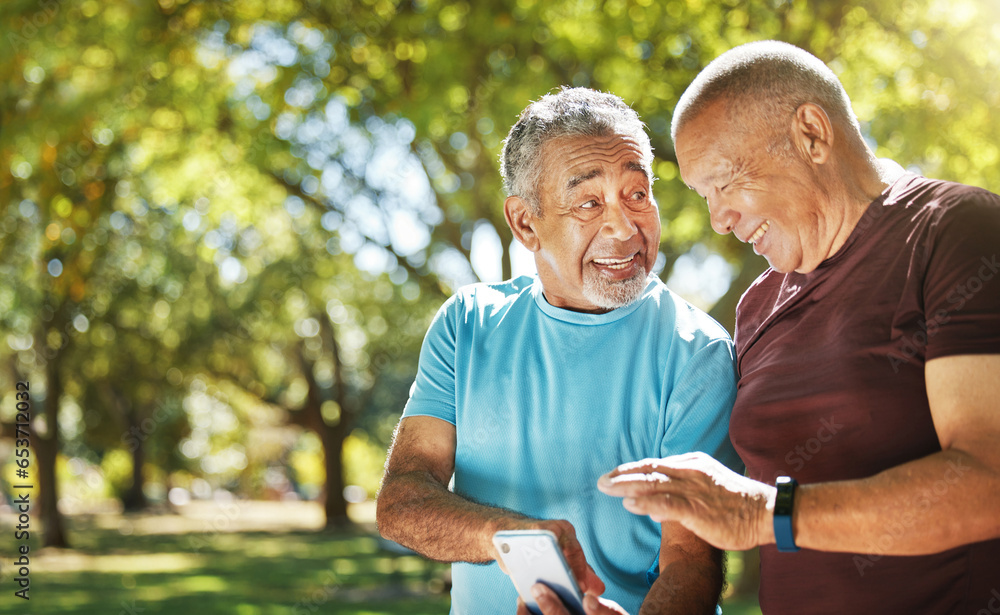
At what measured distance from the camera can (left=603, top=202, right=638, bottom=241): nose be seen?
2.86 metres

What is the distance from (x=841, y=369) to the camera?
2.10 m

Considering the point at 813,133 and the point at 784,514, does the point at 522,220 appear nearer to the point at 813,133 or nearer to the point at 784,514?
the point at 813,133

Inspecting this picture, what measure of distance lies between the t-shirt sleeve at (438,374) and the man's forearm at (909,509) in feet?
4.44

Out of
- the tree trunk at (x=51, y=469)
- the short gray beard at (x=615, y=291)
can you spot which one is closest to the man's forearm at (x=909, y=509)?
the short gray beard at (x=615, y=291)

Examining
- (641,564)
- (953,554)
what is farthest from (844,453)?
(641,564)

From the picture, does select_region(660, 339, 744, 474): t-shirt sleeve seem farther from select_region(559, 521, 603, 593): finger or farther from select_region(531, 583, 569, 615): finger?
select_region(531, 583, 569, 615): finger

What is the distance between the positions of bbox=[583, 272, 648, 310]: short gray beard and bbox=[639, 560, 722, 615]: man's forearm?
0.84m

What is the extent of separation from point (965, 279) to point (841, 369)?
37 cm

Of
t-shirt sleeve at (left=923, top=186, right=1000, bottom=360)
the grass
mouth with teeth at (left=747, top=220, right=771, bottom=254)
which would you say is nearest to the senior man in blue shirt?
mouth with teeth at (left=747, top=220, right=771, bottom=254)

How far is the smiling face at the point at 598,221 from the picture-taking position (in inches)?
112

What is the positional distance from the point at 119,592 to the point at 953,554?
13.1 meters

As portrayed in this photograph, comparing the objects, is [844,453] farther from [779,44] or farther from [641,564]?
[779,44]

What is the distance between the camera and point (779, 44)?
2.34m

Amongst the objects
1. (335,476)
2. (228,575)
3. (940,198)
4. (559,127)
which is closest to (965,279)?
(940,198)
